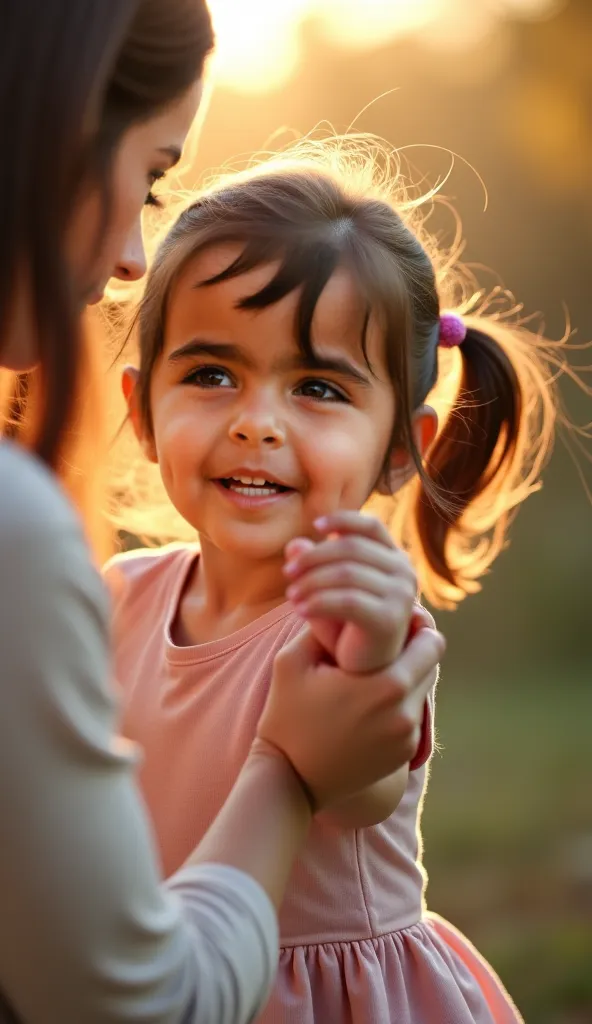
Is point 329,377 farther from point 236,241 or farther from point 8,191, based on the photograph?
point 8,191

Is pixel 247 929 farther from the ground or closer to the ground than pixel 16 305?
closer to the ground

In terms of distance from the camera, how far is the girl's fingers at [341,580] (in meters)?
1.25

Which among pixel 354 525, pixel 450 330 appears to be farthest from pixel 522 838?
pixel 354 525

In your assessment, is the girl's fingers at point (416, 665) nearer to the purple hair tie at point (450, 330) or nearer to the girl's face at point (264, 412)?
the girl's face at point (264, 412)

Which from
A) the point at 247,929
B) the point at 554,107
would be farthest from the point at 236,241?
the point at 554,107

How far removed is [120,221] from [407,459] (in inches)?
27.4

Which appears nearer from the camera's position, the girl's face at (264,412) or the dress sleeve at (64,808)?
the dress sleeve at (64,808)

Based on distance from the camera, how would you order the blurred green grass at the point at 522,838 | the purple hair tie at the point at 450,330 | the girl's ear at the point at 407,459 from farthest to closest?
the blurred green grass at the point at 522,838 < the purple hair tie at the point at 450,330 < the girl's ear at the point at 407,459

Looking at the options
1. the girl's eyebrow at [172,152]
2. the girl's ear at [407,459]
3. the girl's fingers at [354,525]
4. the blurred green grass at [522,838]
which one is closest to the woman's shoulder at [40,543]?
the girl's fingers at [354,525]

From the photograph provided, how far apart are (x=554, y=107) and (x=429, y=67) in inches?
40.1

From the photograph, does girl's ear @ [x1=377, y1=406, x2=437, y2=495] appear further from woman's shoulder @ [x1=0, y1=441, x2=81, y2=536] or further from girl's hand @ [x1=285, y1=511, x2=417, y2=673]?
woman's shoulder @ [x1=0, y1=441, x2=81, y2=536]

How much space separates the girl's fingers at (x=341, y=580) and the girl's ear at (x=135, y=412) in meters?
0.81

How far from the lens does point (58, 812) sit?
0.96 m

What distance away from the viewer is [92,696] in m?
0.98
